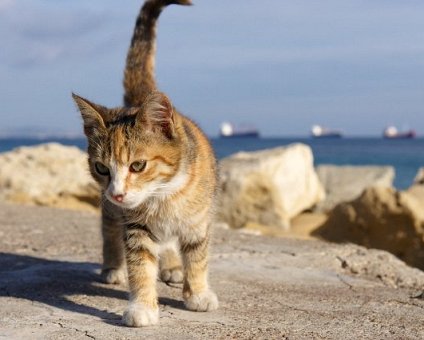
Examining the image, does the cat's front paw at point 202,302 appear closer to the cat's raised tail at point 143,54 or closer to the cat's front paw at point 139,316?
the cat's front paw at point 139,316

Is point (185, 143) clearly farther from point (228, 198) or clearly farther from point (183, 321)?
point (228, 198)

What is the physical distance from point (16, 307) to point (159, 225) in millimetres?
1011

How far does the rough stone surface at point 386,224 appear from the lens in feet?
28.9

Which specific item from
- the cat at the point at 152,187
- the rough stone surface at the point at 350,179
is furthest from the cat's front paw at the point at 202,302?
the rough stone surface at the point at 350,179

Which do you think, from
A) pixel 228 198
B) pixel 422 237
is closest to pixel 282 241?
pixel 422 237

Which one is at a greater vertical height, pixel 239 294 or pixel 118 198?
pixel 118 198

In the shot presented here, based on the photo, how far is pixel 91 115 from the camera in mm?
4184

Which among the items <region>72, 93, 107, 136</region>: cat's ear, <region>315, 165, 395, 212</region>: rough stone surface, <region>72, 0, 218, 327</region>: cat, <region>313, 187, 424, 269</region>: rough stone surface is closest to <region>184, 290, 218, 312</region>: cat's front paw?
<region>72, 0, 218, 327</region>: cat

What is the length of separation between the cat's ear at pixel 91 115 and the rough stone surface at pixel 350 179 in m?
12.7

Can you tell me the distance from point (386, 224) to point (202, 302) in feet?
17.1

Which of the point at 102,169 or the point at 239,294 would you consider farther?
the point at 239,294

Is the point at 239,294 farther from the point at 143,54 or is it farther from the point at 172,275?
the point at 143,54

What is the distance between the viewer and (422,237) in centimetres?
876

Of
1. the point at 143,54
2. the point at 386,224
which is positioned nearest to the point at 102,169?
the point at 143,54
